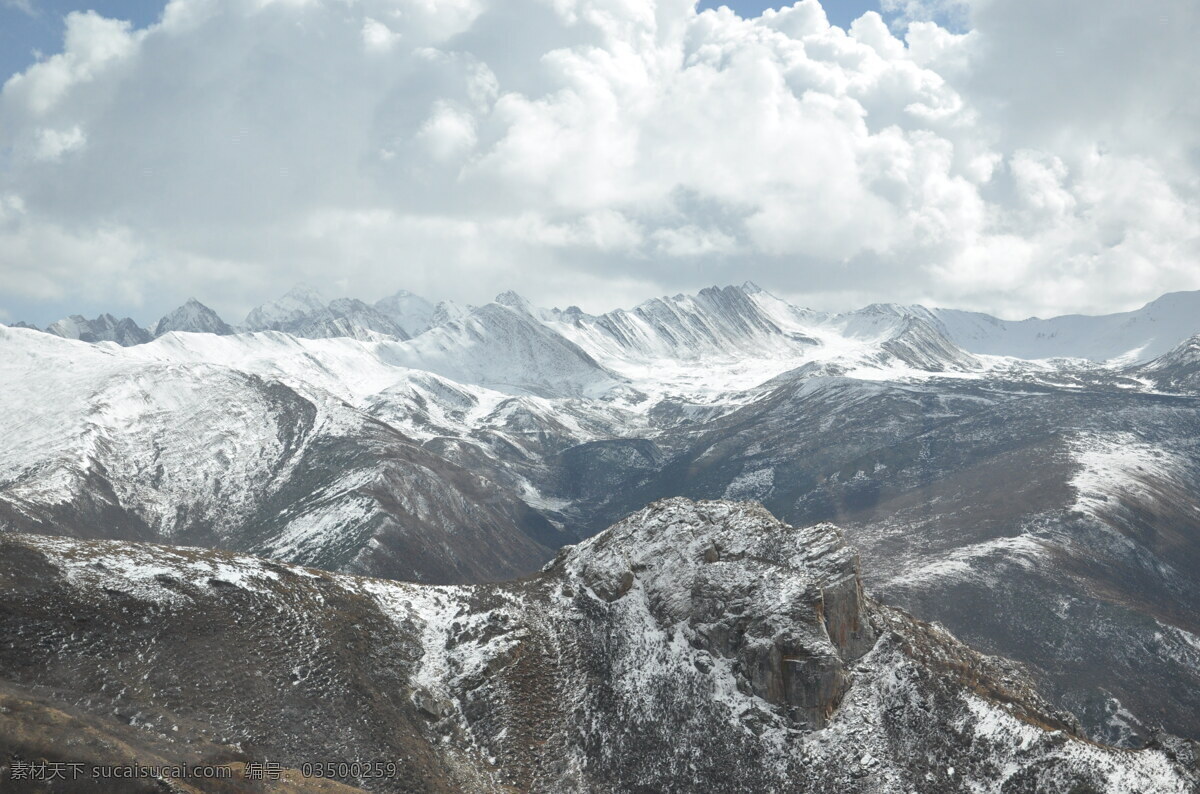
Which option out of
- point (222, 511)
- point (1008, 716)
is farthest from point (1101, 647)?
point (222, 511)

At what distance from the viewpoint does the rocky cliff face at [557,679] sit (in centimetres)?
3978

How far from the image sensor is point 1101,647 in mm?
111250

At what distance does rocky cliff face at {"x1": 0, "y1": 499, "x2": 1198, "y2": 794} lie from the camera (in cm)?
3978

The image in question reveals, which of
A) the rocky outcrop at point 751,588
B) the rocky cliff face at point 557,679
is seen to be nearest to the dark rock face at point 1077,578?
the rocky cliff face at point 557,679

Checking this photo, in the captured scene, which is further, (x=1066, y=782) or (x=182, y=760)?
(x=1066, y=782)

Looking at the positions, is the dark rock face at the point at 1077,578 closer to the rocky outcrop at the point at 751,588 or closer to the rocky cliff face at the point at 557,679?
the rocky cliff face at the point at 557,679

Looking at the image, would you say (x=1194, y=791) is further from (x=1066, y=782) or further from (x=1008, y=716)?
(x=1008, y=716)

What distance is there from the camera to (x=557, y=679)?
5262 cm

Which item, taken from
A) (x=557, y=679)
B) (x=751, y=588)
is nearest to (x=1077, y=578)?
(x=751, y=588)

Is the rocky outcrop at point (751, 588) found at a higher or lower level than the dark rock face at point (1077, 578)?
higher

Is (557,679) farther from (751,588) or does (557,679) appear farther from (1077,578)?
(1077,578)

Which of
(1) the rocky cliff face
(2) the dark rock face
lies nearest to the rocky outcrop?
(1) the rocky cliff face

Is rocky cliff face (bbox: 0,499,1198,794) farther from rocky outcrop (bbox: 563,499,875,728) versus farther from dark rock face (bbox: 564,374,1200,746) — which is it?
dark rock face (bbox: 564,374,1200,746)

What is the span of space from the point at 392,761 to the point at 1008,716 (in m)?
38.3
